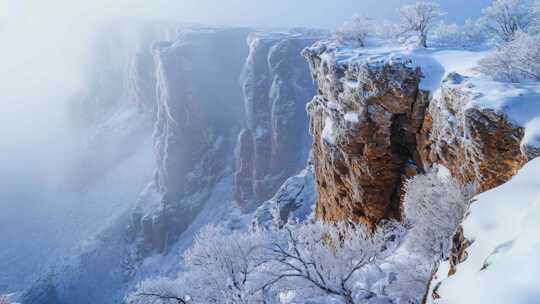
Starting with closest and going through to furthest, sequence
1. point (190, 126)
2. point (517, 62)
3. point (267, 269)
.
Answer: point (517, 62) → point (267, 269) → point (190, 126)

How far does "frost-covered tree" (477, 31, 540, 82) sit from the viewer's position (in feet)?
53.4

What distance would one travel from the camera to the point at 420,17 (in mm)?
27141

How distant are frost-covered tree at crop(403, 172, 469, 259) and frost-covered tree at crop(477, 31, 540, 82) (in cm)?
573

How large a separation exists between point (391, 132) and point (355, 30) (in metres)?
10.5

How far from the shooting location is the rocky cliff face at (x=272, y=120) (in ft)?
300

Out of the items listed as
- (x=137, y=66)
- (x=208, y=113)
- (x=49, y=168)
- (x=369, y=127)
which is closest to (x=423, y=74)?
(x=369, y=127)

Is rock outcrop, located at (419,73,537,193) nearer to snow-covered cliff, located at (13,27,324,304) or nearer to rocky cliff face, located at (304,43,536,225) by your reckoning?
rocky cliff face, located at (304,43,536,225)

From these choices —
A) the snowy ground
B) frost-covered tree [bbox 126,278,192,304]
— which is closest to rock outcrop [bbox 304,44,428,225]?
the snowy ground

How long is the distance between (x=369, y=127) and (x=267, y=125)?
7452cm

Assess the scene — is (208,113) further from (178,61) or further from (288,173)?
(288,173)

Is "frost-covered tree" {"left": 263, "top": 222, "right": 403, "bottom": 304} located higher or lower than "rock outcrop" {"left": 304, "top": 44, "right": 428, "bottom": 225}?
lower

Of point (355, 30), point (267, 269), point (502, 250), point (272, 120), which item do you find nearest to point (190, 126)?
point (272, 120)

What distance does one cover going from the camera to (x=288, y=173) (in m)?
91.1

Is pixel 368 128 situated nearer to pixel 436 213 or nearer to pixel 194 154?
pixel 436 213
